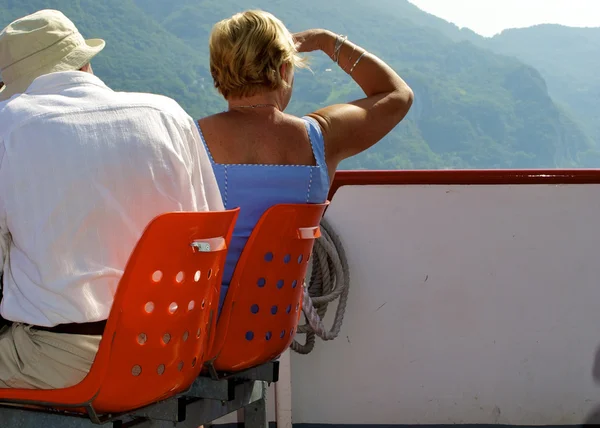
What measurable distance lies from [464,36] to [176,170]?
139 m

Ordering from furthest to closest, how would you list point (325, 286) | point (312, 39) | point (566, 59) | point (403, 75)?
point (566, 59)
point (403, 75)
point (325, 286)
point (312, 39)

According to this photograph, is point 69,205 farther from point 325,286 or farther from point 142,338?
point 325,286

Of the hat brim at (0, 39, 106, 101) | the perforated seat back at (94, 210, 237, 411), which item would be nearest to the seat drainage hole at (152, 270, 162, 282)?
the perforated seat back at (94, 210, 237, 411)

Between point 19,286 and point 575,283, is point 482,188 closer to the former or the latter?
point 575,283

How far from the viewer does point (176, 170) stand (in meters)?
1.36

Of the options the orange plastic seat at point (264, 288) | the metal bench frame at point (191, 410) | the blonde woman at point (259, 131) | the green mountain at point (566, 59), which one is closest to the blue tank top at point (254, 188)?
the blonde woman at point (259, 131)

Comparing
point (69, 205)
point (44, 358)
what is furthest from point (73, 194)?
point (44, 358)

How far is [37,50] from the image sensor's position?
4.79ft

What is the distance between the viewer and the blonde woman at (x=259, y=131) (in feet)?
5.89

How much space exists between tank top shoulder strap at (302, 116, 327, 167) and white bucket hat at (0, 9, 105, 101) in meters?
0.56

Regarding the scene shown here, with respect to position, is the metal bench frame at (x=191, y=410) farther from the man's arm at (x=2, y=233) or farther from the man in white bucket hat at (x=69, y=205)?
the man's arm at (x=2, y=233)

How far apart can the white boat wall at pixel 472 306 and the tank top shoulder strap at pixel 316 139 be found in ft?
3.54

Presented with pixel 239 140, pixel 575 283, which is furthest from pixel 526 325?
pixel 239 140

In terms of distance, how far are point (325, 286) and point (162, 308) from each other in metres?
1.64
